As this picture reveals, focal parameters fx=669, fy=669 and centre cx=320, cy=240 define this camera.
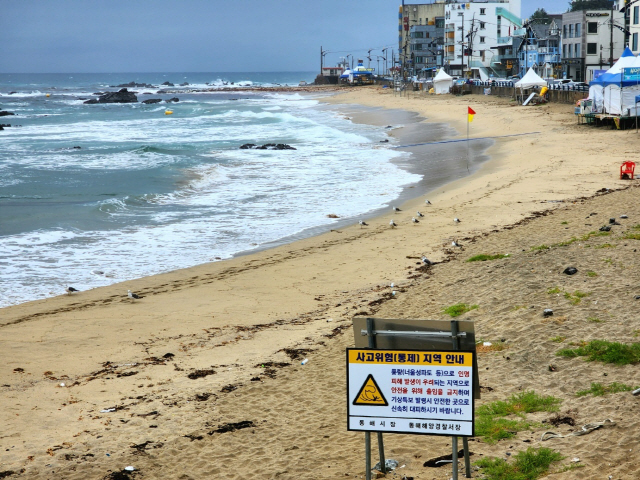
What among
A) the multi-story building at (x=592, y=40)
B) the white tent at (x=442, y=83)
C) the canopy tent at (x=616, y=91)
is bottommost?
the canopy tent at (x=616, y=91)

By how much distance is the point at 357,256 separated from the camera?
13453 mm

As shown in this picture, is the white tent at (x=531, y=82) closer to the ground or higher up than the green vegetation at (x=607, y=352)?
higher up

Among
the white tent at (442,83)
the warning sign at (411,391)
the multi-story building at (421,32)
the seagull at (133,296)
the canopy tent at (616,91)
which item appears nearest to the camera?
the warning sign at (411,391)

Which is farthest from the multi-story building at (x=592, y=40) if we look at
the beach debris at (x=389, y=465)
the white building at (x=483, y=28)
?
the beach debris at (x=389, y=465)

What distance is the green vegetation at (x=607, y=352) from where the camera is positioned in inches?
257

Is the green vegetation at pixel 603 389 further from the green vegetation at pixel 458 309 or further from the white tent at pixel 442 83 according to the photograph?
the white tent at pixel 442 83

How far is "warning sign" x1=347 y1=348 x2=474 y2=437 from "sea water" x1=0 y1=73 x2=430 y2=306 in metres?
9.23

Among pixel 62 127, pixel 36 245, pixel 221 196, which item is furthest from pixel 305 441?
pixel 62 127

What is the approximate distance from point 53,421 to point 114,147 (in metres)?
35.5

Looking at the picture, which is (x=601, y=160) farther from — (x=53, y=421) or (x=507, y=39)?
(x=507, y=39)

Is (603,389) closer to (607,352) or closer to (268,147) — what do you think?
(607,352)

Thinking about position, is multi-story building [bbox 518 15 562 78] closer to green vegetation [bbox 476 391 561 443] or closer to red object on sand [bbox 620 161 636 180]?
red object on sand [bbox 620 161 636 180]

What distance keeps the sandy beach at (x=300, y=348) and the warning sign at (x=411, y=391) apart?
1.23 metres

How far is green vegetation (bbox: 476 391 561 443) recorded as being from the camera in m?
5.66
